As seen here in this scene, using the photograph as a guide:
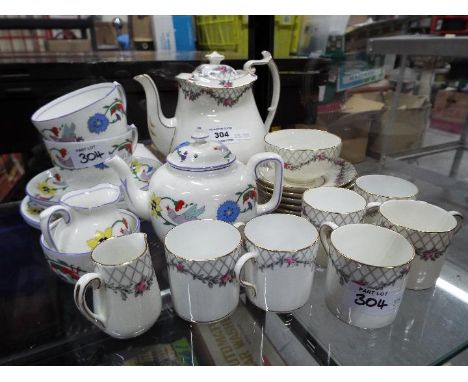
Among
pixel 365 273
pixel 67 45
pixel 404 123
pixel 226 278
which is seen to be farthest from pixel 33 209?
pixel 404 123

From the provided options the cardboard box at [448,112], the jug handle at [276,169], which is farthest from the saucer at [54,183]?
the cardboard box at [448,112]

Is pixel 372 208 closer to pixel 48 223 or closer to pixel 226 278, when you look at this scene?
pixel 226 278

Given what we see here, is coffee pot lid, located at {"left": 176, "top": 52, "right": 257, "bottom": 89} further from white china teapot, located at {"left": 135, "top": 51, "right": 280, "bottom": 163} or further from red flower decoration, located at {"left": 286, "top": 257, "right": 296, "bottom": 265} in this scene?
red flower decoration, located at {"left": 286, "top": 257, "right": 296, "bottom": 265}

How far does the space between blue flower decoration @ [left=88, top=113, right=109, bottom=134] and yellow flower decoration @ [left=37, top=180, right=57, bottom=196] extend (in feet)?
0.53

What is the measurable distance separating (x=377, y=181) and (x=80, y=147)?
1.84 ft

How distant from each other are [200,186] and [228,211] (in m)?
0.06

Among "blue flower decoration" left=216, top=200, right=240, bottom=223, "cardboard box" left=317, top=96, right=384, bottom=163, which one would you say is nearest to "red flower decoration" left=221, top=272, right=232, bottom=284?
"blue flower decoration" left=216, top=200, right=240, bottom=223

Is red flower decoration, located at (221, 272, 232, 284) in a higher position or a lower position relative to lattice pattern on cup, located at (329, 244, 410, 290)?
lower

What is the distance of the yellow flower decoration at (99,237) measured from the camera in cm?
55

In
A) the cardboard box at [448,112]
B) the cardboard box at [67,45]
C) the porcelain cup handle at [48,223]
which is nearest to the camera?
the porcelain cup handle at [48,223]

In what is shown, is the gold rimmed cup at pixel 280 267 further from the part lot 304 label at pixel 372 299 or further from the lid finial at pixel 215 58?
the lid finial at pixel 215 58

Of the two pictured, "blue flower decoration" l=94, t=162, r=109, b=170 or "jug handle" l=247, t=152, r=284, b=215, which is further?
"blue flower decoration" l=94, t=162, r=109, b=170

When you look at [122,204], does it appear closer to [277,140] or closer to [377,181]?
[277,140]

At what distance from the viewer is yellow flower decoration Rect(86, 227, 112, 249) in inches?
21.6
